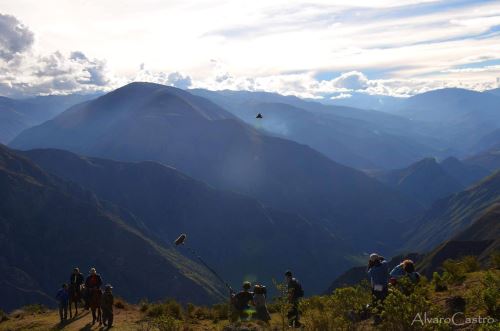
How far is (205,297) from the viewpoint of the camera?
610 feet

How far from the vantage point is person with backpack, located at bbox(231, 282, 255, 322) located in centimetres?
1944

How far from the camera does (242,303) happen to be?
19.6m

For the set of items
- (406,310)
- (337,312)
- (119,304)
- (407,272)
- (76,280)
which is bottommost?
(119,304)

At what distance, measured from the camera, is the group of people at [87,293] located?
20.7 metres

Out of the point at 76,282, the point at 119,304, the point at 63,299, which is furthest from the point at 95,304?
the point at 119,304

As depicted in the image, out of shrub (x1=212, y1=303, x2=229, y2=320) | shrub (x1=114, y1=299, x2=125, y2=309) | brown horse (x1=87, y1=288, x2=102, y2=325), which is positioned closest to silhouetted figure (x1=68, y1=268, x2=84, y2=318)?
brown horse (x1=87, y1=288, x2=102, y2=325)

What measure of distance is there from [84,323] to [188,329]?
257 inches

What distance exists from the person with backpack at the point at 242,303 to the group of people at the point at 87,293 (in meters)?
5.59

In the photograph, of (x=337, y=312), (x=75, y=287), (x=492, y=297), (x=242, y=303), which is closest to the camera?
(x=492, y=297)

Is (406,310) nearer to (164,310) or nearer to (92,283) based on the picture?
(164,310)

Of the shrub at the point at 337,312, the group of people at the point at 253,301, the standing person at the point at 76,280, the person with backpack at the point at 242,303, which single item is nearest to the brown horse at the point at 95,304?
the standing person at the point at 76,280

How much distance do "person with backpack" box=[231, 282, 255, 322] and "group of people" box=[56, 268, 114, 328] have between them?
559 cm

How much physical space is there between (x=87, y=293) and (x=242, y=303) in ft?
28.6

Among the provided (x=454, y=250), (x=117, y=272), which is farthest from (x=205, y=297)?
(x=454, y=250)
